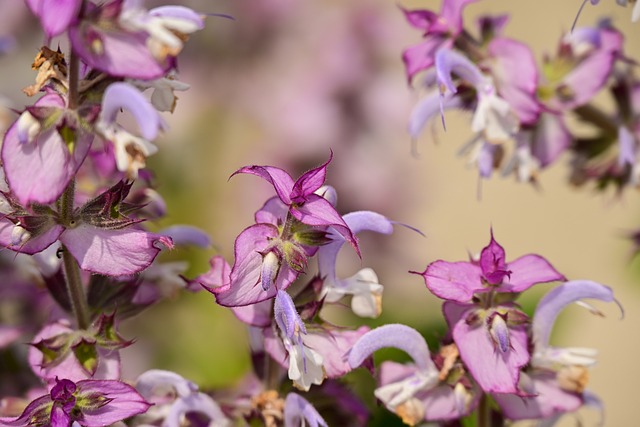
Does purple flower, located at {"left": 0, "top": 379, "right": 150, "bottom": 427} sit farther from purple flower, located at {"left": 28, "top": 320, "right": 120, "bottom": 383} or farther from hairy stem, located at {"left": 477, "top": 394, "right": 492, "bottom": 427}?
hairy stem, located at {"left": 477, "top": 394, "right": 492, "bottom": 427}

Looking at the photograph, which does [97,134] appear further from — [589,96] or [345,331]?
[589,96]

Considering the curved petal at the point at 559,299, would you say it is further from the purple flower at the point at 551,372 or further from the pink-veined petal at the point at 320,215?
the pink-veined petal at the point at 320,215

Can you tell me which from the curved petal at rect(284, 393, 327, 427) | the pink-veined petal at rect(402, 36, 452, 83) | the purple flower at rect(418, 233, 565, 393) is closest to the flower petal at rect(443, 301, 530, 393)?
the purple flower at rect(418, 233, 565, 393)

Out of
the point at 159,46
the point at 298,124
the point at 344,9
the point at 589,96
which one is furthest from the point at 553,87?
the point at 344,9

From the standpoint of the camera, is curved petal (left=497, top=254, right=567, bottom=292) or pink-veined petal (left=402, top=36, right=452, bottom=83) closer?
curved petal (left=497, top=254, right=567, bottom=292)

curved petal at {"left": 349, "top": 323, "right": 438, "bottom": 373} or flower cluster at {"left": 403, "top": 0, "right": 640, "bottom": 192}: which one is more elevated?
flower cluster at {"left": 403, "top": 0, "right": 640, "bottom": 192}

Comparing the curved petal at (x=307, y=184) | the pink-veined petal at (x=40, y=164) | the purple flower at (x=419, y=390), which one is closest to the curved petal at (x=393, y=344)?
the purple flower at (x=419, y=390)

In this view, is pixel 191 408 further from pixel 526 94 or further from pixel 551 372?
pixel 526 94

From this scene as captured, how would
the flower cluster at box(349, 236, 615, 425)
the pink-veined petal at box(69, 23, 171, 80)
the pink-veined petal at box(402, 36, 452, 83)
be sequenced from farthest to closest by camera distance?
1. the pink-veined petal at box(402, 36, 452, 83)
2. the flower cluster at box(349, 236, 615, 425)
3. the pink-veined petal at box(69, 23, 171, 80)
